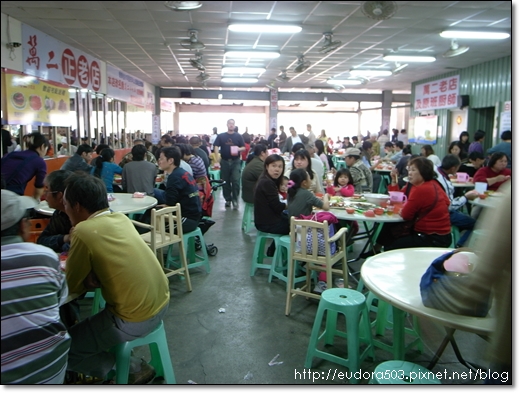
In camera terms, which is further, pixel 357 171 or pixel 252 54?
pixel 252 54

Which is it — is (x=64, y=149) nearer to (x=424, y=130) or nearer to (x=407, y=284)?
(x=407, y=284)

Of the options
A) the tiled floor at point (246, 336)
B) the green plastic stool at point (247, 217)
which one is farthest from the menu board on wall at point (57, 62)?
the tiled floor at point (246, 336)

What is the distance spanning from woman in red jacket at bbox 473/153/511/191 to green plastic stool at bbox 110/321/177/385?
172 inches

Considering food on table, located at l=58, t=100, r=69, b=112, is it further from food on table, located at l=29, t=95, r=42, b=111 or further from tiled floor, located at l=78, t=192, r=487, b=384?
tiled floor, located at l=78, t=192, r=487, b=384

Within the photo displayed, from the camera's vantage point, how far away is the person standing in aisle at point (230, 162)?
705cm

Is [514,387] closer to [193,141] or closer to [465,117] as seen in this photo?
[193,141]

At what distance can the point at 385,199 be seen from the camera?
387 centimetres

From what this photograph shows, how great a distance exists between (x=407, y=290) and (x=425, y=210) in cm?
160

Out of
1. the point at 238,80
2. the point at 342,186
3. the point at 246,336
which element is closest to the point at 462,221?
the point at 342,186

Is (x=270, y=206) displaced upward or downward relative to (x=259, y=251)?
upward

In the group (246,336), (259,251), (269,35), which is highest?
(269,35)

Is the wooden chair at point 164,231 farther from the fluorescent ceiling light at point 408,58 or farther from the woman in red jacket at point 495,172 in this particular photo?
the fluorescent ceiling light at point 408,58

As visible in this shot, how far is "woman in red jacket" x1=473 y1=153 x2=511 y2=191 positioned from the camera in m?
4.86

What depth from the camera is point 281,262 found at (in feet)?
12.8
